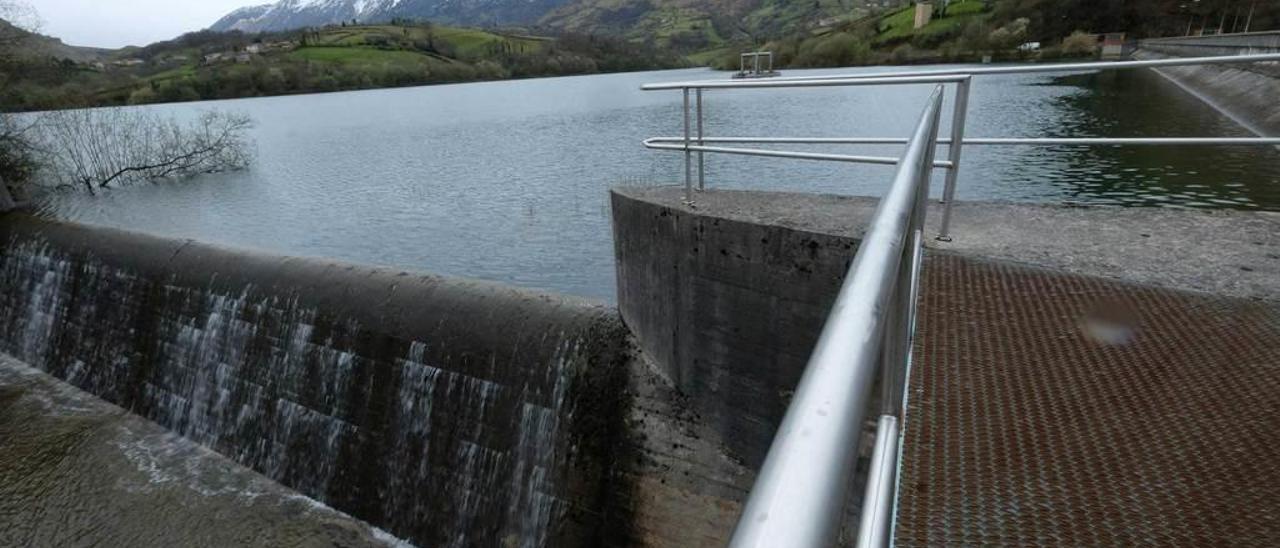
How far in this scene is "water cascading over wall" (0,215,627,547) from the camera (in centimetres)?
784

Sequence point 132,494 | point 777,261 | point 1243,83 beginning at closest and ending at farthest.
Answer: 1. point 777,261
2. point 132,494
3. point 1243,83

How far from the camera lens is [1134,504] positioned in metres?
1.85

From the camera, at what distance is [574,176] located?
20125mm

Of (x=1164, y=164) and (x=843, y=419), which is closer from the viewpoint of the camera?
(x=843, y=419)

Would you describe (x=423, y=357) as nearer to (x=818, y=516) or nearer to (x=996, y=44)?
(x=818, y=516)

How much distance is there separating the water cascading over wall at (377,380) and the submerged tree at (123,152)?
16.1 meters

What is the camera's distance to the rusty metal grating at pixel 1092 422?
1.79 meters

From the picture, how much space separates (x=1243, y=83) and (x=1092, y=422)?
25.6 meters

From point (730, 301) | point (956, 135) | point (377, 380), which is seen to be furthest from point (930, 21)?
point (956, 135)

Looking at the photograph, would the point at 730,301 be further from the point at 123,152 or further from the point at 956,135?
the point at 123,152

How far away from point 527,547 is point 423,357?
9.27 feet

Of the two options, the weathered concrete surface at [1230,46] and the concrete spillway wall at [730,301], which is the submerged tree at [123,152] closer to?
the concrete spillway wall at [730,301]

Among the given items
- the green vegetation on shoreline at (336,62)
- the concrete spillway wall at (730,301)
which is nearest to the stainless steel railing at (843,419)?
the concrete spillway wall at (730,301)

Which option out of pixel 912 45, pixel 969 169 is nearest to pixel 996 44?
pixel 912 45
